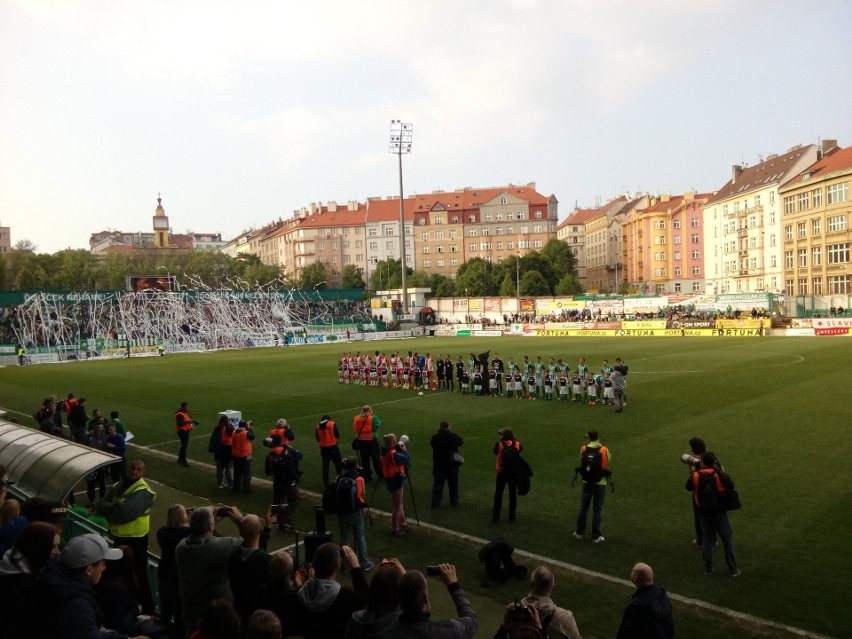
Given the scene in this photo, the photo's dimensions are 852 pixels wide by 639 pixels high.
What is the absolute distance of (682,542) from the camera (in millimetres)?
9000

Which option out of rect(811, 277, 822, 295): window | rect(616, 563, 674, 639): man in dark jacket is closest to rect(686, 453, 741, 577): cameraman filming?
rect(616, 563, 674, 639): man in dark jacket

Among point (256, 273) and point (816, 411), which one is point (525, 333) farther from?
point (256, 273)

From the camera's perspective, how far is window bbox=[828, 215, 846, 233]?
5671 cm

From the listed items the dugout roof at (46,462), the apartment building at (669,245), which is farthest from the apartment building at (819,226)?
the dugout roof at (46,462)

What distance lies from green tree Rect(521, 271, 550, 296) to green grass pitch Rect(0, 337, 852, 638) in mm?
49127

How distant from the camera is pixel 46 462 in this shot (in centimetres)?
922

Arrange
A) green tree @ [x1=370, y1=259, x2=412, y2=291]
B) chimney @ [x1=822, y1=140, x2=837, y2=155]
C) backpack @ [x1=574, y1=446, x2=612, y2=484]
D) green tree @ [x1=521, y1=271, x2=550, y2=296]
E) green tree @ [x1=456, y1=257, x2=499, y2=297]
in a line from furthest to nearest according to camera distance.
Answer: green tree @ [x1=370, y1=259, x2=412, y2=291] < green tree @ [x1=456, y1=257, x2=499, y2=297] < green tree @ [x1=521, y1=271, x2=550, y2=296] < chimney @ [x1=822, y1=140, x2=837, y2=155] < backpack @ [x1=574, y1=446, x2=612, y2=484]

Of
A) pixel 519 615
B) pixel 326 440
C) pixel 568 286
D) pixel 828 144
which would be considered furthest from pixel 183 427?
pixel 828 144

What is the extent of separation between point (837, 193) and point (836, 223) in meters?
2.77

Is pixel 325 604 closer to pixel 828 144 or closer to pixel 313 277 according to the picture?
pixel 828 144

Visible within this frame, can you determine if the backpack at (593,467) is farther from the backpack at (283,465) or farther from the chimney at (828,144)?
the chimney at (828,144)

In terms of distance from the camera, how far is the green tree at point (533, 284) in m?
80.2

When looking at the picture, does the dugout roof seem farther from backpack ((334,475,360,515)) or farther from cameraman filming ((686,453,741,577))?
cameraman filming ((686,453,741,577))

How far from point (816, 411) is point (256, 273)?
307 feet
